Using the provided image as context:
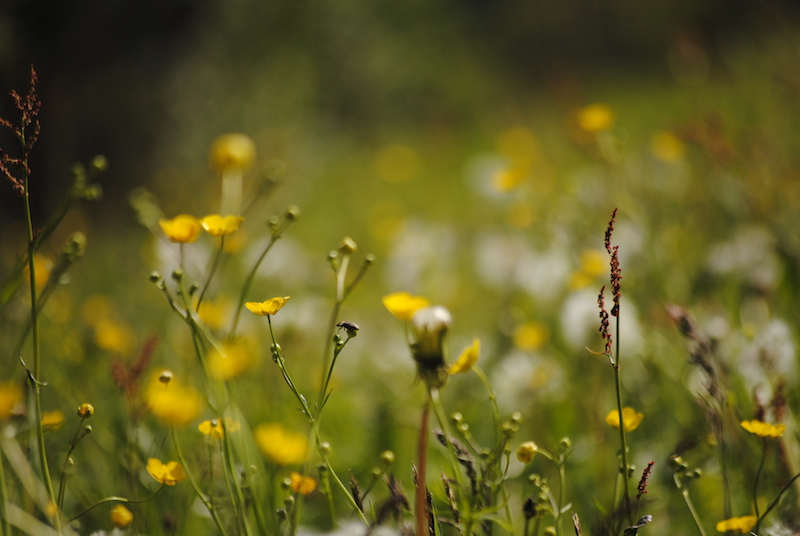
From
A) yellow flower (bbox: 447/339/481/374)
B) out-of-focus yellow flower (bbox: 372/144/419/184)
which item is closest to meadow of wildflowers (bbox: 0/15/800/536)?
yellow flower (bbox: 447/339/481/374)

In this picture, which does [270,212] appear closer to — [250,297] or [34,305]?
[250,297]

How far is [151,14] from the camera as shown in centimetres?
199

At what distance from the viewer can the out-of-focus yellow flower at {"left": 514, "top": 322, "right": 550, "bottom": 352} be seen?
2.20ft

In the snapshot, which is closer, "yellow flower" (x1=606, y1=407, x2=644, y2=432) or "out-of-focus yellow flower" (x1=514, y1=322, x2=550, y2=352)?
"yellow flower" (x1=606, y1=407, x2=644, y2=432)

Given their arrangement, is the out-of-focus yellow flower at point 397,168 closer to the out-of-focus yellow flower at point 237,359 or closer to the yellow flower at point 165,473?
the out-of-focus yellow flower at point 237,359

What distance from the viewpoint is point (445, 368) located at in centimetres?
30

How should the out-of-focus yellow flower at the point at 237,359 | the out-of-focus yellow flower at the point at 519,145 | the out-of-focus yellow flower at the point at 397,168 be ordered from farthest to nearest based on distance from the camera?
1. the out-of-focus yellow flower at the point at 397,168
2. the out-of-focus yellow flower at the point at 519,145
3. the out-of-focus yellow flower at the point at 237,359

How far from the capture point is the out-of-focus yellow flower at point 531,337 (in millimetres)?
670

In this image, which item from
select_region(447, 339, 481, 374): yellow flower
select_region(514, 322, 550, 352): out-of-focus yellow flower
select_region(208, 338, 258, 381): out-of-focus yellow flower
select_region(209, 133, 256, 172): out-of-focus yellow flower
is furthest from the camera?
select_region(514, 322, 550, 352): out-of-focus yellow flower

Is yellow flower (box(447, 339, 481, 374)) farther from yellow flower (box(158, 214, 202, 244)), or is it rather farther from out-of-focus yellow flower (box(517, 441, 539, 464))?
yellow flower (box(158, 214, 202, 244))

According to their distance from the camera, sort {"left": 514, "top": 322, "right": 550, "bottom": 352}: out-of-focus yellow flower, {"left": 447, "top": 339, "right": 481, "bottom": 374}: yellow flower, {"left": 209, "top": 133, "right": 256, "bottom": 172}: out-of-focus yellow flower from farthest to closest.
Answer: {"left": 514, "top": 322, "right": 550, "bottom": 352}: out-of-focus yellow flower
{"left": 209, "top": 133, "right": 256, "bottom": 172}: out-of-focus yellow flower
{"left": 447, "top": 339, "right": 481, "bottom": 374}: yellow flower

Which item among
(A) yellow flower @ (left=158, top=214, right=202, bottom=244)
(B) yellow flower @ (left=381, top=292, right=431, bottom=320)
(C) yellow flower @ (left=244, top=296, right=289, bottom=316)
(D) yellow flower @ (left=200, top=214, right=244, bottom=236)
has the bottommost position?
(C) yellow flower @ (left=244, top=296, right=289, bottom=316)

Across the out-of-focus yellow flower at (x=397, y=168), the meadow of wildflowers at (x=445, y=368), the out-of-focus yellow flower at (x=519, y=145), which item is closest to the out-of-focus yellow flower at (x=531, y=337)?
the meadow of wildflowers at (x=445, y=368)

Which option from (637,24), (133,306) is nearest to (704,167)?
(133,306)
